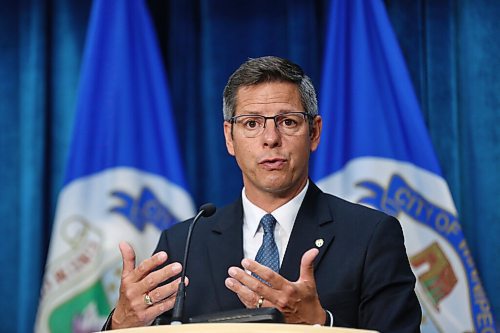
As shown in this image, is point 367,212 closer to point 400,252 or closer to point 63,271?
point 400,252

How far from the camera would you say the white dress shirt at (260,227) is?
279 centimetres

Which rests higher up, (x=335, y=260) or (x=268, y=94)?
(x=268, y=94)

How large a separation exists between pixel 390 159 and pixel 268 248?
3.76 ft

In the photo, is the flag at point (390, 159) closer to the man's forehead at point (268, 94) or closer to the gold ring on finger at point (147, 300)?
the man's forehead at point (268, 94)

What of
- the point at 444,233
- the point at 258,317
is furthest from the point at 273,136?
the point at 444,233

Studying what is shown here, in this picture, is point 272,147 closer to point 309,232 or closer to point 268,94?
point 268,94

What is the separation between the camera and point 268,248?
2.72 m

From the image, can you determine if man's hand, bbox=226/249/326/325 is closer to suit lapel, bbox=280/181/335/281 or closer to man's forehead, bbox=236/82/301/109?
suit lapel, bbox=280/181/335/281

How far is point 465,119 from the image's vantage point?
3936mm

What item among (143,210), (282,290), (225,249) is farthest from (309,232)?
(143,210)

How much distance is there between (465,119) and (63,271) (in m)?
1.88

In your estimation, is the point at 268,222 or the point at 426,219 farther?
the point at 426,219

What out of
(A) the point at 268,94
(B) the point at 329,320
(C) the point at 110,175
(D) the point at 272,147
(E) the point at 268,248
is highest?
(A) the point at 268,94

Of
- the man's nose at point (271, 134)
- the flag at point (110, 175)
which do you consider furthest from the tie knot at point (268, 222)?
the flag at point (110, 175)
